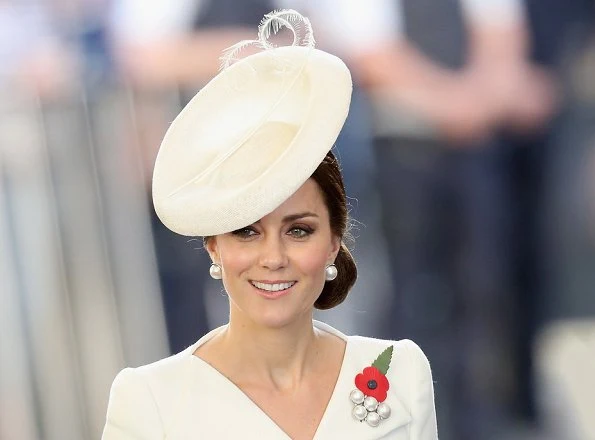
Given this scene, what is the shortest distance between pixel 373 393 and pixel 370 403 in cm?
3

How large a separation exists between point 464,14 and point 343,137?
0.58 metres

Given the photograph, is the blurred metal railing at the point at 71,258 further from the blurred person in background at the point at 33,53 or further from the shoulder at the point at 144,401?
the shoulder at the point at 144,401

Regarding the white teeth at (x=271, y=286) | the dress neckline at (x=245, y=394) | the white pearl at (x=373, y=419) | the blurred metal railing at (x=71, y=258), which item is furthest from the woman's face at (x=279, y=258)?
the blurred metal railing at (x=71, y=258)

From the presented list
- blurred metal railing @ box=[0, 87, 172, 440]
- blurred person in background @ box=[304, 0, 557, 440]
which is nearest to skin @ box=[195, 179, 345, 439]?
blurred metal railing @ box=[0, 87, 172, 440]

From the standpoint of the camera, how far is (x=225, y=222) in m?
1.66

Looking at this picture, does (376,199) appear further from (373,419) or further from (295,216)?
(295,216)

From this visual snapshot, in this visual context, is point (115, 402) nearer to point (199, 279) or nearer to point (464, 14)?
point (199, 279)

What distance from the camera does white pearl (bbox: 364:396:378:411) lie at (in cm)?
190

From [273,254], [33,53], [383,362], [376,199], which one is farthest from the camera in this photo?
[376,199]

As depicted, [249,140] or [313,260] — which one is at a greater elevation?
[249,140]

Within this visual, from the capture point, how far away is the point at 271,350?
185 cm

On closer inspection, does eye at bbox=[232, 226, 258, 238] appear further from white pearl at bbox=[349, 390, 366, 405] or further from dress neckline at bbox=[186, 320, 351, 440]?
white pearl at bbox=[349, 390, 366, 405]

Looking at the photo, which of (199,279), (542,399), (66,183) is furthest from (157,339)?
(542,399)

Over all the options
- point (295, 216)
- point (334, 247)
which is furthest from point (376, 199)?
point (295, 216)
